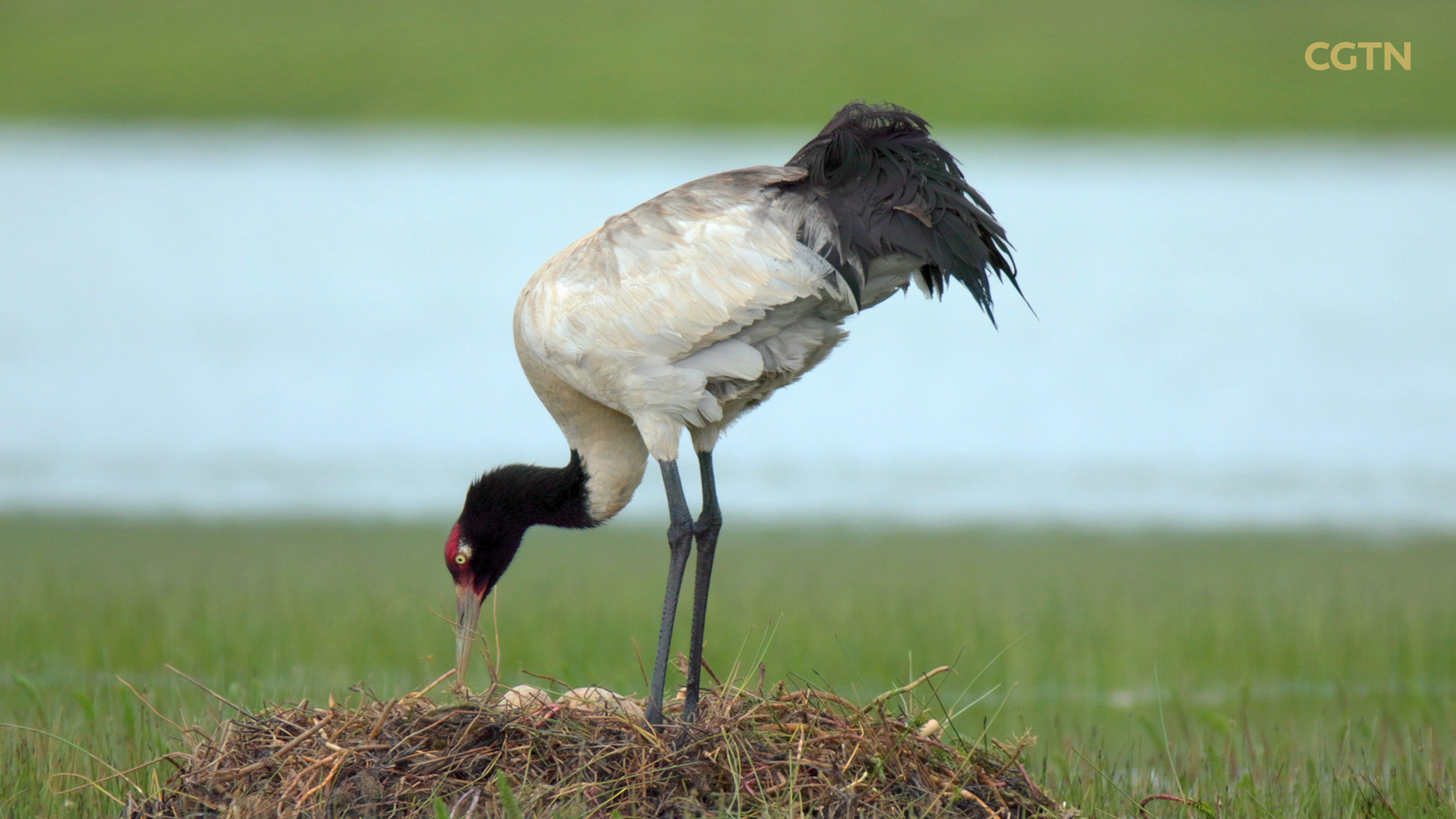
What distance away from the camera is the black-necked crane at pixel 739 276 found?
5109mm

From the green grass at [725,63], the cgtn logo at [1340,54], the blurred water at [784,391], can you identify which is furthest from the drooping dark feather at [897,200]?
the cgtn logo at [1340,54]

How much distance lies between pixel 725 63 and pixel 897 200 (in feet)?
78.4

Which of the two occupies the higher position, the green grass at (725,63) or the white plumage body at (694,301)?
the green grass at (725,63)

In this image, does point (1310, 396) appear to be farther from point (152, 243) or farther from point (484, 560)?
point (152, 243)

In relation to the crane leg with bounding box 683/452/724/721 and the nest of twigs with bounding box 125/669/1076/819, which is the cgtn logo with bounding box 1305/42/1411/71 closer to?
the crane leg with bounding box 683/452/724/721

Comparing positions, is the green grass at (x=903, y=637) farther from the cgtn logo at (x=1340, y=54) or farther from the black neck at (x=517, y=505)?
the cgtn logo at (x=1340, y=54)

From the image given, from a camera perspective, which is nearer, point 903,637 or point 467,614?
point 467,614

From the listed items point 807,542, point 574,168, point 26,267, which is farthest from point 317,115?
point 807,542

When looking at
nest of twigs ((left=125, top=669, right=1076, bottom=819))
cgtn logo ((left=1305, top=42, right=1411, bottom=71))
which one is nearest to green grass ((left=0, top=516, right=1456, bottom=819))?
nest of twigs ((left=125, top=669, right=1076, bottom=819))

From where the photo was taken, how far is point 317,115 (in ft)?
86.3

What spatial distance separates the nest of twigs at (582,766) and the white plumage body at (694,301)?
1.01 metres

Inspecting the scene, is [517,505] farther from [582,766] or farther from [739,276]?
[582,766]

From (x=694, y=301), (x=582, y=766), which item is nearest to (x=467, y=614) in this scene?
(x=582, y=766)

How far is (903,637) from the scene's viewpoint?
7816mm
